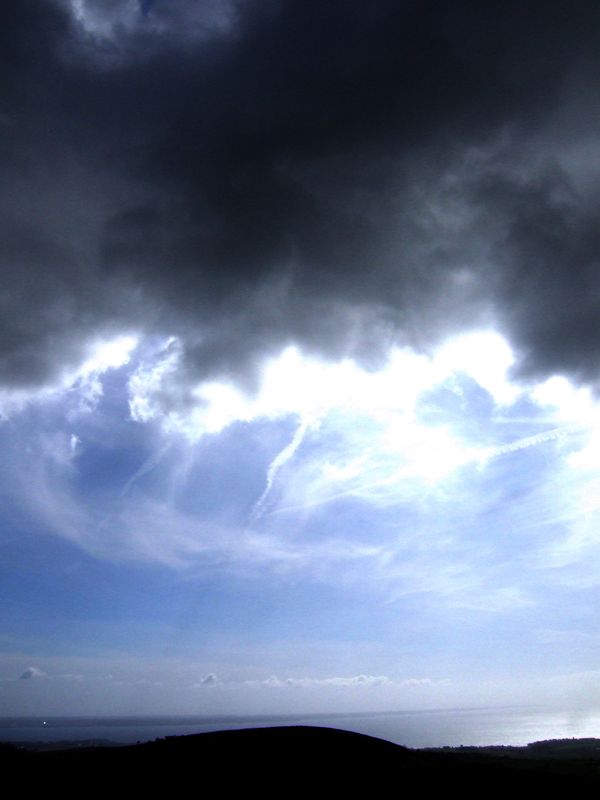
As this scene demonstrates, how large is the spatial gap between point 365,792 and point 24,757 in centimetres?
2483

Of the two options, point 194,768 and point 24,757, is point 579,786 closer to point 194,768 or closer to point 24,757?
point 194,768

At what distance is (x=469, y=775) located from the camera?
136ft

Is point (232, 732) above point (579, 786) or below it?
above

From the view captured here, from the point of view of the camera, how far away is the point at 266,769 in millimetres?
37000

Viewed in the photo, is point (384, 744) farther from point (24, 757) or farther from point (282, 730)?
point (24, 757)

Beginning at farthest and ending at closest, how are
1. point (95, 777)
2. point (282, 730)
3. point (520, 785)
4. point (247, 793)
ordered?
point (282, 730) → point (520, 785) → point (95, 777) → point (247, 793)

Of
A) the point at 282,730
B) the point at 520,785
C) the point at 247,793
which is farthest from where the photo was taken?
the point at 282,730

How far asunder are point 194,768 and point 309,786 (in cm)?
729

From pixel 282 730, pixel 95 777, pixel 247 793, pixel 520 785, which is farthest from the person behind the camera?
pixel 282 730

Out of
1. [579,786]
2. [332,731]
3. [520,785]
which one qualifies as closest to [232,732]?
[332,731]

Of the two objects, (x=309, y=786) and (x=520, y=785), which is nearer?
(x=309, y=786)

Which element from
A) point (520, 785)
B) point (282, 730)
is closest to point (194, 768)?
point (282, 730)

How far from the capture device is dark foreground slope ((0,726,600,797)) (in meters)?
34.7

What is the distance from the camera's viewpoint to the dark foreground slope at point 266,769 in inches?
1367
